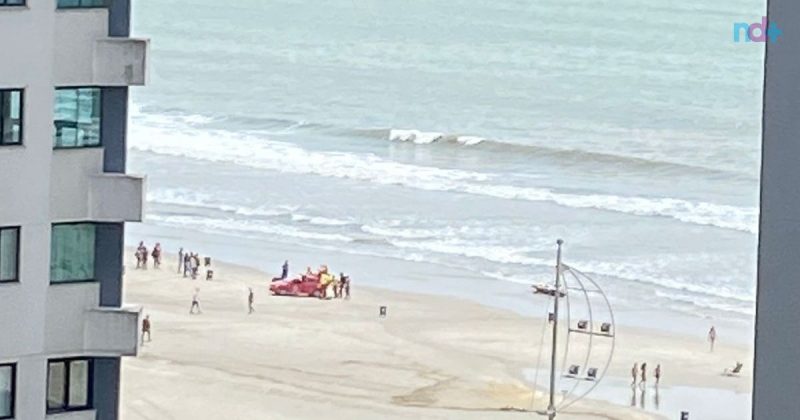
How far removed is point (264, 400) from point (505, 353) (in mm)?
4825

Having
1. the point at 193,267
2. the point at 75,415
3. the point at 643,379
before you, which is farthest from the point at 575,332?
the point at 75,415

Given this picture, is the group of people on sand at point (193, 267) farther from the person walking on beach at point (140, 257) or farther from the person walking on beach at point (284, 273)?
the person walking on beach at point (284, 273)

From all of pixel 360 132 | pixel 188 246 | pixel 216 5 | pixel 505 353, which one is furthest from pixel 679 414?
pixel 216 5

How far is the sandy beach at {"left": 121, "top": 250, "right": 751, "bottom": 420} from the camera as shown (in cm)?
2639

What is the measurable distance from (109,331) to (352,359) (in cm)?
1750

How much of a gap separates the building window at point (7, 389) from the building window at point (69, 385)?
0.88 feet

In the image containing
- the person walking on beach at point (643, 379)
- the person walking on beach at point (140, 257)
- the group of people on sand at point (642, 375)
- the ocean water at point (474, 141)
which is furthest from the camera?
the ocean water at point (474, 141)

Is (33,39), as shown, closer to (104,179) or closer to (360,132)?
(104,179)

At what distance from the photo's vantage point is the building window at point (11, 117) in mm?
11422

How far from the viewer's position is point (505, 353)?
29.6 meters

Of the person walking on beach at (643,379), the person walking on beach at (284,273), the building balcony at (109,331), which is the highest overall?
the building balcony at (109,331)

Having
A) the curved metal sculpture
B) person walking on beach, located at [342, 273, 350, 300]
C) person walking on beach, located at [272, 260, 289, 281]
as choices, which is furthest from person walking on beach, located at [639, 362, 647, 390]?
person walking on beach, located at [272, 260, 289, 281]

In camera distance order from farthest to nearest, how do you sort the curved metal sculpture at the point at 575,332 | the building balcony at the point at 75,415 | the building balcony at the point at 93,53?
1. the curved metal sculpture at the point at 575,332
2. the building balcony at the point at 75,415
3. the building balcony at the point at 93,53

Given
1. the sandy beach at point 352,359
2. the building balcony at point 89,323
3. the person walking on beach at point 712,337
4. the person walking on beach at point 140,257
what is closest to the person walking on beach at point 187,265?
the sandy beach at point 352,359
